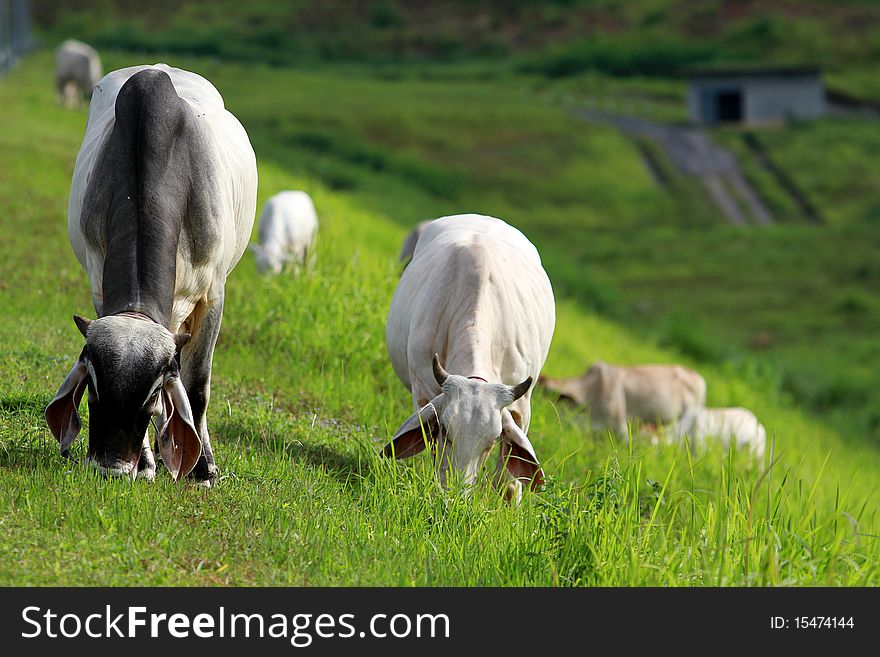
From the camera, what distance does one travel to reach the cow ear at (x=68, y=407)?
5.52 m

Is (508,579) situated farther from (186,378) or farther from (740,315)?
(740,315)

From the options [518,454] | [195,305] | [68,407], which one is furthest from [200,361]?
[518,454]

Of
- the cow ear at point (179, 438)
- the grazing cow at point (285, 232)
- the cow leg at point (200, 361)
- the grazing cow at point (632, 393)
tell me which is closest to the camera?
the cow ear at point (179, 438)

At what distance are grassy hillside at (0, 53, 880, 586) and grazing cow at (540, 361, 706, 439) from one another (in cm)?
71

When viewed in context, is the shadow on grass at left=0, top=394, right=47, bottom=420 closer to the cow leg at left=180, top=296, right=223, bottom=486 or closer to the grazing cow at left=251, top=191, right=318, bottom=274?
the cow leg at left=180, top=296, right=223, bottom=486

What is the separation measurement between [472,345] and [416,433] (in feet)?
1.83

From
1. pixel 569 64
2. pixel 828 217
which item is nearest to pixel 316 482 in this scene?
pixel 828 217

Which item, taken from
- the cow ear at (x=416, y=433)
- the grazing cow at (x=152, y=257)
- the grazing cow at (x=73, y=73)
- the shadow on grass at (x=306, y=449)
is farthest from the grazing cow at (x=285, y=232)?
the grazing cow at (x=73, y=73)

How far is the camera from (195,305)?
6.61m

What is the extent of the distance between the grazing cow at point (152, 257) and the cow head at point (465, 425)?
3.43 ft

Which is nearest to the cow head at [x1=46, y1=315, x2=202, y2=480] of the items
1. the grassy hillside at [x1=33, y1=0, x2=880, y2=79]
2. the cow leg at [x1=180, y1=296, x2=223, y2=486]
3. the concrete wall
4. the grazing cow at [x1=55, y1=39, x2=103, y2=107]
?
the cow leg at [x1=180, y1=296, x2=223, y2=486]

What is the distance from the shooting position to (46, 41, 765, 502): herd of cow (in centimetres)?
545

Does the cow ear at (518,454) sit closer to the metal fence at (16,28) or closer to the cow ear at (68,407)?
the cow ear at (68,407)
